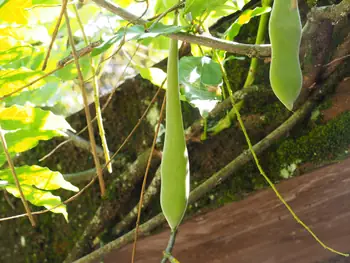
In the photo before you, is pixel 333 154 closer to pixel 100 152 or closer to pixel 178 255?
pixel 178 255

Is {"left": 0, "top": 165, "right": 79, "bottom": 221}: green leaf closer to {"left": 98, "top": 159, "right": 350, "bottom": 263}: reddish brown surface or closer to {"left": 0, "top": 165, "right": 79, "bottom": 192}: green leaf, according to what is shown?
{"left": 0, "top": 165, "right": 79, "bottom": 192}: green leaf

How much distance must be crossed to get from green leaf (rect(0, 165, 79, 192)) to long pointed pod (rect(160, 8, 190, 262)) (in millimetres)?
254

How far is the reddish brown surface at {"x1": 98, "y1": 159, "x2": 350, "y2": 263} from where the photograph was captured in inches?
23.3

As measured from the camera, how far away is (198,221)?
0.70 m

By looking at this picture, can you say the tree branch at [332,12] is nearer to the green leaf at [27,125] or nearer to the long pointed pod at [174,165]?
the long pointed pod at [174,165]

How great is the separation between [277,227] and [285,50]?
1.16 feet

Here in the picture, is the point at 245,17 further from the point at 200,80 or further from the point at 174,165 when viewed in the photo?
the point at 174,165

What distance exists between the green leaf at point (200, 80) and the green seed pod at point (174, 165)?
15 cm

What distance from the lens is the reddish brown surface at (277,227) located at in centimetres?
59

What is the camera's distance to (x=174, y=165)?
405 millimetres

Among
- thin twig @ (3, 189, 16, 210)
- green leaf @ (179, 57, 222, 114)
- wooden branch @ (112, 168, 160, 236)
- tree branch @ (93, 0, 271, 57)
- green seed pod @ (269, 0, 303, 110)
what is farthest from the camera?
thin twig @ (3, 189, 16, 210)

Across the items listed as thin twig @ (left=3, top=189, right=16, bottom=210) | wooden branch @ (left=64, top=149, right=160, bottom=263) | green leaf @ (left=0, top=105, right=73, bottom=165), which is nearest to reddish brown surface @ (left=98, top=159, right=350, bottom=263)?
wooden branch @ (left=64, top=149, right=160, bottom=263)

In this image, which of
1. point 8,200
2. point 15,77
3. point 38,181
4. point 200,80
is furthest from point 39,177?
point 8,200

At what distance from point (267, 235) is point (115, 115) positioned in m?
0.41
